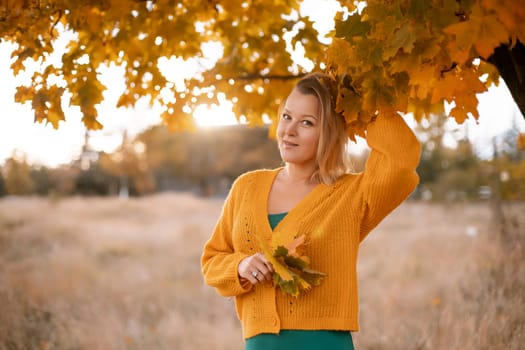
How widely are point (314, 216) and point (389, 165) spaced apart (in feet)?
1.28

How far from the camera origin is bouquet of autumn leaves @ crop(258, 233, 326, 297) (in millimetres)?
1844

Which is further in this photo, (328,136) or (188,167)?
(188,167)

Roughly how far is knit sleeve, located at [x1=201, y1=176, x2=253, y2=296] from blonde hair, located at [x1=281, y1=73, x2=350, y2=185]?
449 millimetres

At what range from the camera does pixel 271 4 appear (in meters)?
3.34

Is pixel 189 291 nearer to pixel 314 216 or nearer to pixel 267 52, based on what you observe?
pixel 267 52

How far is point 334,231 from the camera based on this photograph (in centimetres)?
202

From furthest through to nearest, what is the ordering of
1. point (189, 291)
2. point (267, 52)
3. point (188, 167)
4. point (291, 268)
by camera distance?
1. point (188, 167)
2. point (189, 291)
3. point (267, 52)
4. point (291, 268)

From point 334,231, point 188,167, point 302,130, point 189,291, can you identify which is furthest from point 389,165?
point 188,167

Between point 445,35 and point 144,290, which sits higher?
point 445,35

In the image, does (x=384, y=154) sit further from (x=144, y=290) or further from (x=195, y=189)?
(x=195, y=189)

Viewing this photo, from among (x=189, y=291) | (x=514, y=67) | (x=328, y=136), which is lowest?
(x=189, y=291)

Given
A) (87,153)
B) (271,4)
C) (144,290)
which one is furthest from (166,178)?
(271,4)

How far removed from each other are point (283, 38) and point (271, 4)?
254mm

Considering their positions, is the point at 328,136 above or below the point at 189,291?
above
